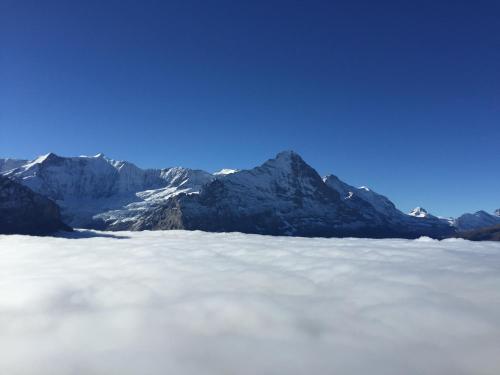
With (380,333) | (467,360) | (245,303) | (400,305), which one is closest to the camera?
(467,360)

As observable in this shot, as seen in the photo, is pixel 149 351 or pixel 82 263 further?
pixel 82 263

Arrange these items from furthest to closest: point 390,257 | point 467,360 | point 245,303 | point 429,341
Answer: point 390,257 → point 245,303 → point 429,341 → point 467,360

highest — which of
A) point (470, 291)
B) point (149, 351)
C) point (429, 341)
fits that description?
point (470, 291)

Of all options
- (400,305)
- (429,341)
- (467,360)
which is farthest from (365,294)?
(467,360)

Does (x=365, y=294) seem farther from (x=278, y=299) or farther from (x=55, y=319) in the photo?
(x=55, y=319)

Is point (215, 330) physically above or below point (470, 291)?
below

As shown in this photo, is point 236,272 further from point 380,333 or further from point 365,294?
point 380,333
